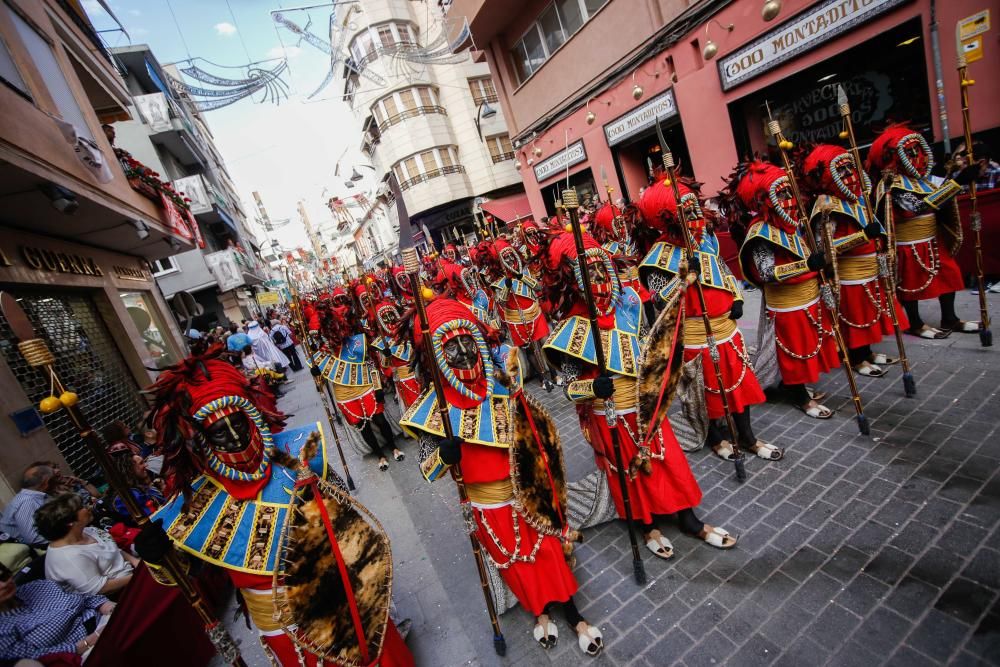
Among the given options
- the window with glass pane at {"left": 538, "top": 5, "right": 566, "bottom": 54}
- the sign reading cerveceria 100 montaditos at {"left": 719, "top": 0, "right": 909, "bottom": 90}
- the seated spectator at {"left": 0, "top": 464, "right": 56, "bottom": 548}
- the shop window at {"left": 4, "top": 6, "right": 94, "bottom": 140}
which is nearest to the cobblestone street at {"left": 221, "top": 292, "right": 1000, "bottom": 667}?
the seated spectator at {"left": 0, "top": 464, "right": 56, "bottom": 548}

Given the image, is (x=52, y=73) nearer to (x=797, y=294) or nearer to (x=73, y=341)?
(x=73, y=341)

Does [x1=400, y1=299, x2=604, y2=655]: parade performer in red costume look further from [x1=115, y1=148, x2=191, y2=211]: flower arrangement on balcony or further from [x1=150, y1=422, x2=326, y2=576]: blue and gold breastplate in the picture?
[x1=115, y1=148, x2=191, y2=211]: flower arrangement on balcony

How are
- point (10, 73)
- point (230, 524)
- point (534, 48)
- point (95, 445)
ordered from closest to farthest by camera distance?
1. point (95, 445)
2. point (230, 524)
3. point (10, 73)
4. point (534, 48)

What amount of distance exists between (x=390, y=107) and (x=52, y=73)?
21.8 metres

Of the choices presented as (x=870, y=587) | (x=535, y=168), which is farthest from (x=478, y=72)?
(x=870, y=587)

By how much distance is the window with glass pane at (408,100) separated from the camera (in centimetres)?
2630

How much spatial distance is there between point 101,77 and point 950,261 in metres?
16.5

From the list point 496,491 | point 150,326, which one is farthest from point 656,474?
point 150,326

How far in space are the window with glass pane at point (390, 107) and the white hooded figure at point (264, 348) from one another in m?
17.0

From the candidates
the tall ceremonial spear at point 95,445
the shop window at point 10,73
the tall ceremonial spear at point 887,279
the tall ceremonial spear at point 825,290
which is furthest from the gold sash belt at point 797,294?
the shop window at point 10,73

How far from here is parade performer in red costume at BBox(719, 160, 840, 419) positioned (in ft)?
13.8

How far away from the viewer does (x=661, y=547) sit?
339 centimetres

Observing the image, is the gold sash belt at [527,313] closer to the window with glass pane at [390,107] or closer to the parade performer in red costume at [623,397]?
the parade performer in red costume at [623,397]

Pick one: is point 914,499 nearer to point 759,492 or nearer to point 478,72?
point 759,492
